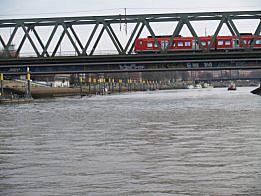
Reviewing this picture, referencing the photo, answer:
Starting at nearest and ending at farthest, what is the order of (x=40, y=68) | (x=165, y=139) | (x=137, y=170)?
(x=137, y=170), (x=165, y=139), (x=40, y=68)

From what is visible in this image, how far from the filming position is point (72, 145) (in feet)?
71.9

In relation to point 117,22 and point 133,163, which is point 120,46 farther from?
point 133,163

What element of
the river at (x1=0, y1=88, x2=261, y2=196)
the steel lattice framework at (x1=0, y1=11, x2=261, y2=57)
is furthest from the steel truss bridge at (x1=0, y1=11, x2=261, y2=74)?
the river at (x1=0, y1=88, x2=261, y2=196)

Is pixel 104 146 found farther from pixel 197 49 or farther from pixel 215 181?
pixel 197 49

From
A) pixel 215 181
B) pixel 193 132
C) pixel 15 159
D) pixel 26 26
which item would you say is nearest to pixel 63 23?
pixel 26 26

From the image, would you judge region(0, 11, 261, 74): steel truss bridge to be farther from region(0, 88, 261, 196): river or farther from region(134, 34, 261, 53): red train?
region(0, 88, 261, 196): river

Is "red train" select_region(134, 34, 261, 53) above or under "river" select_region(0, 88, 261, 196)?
above

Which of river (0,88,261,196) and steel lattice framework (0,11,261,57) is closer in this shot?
river (0,88,261,196)

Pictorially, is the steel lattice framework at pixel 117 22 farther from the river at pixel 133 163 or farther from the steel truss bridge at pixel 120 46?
the river at pixel 133 163

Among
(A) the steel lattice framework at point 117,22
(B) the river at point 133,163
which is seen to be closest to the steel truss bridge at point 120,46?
(A) the steel lattice framework at point 117,22

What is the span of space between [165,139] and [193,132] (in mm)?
3382

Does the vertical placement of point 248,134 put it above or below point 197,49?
below

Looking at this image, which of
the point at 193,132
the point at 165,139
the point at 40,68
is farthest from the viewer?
the point at 40,68

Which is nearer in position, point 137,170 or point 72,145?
point 137,170
